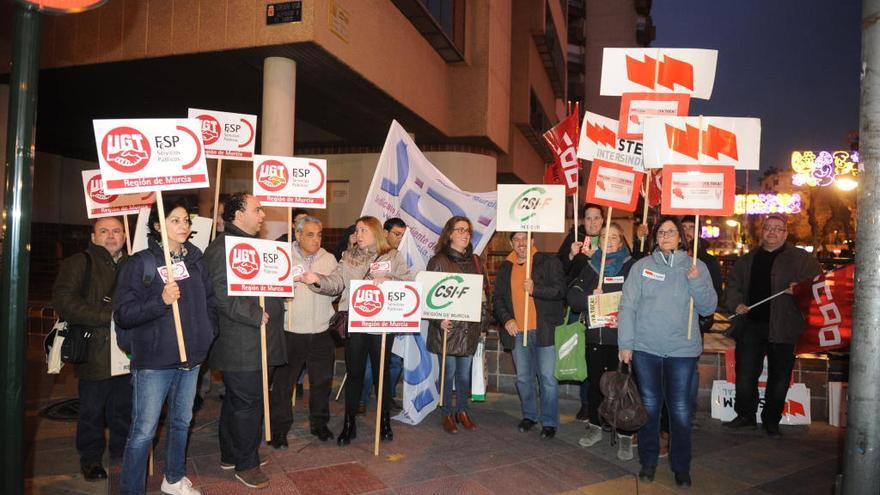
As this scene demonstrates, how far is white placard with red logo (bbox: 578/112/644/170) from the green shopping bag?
179 cm

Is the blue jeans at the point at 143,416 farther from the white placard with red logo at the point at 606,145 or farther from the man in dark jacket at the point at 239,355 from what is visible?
A: the white placard with red logo at the point at 606,145

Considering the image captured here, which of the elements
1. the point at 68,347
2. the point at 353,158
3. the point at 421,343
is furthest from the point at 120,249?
the point at 353,158

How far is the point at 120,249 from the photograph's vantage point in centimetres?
500

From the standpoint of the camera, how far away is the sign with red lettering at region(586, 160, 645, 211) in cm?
603

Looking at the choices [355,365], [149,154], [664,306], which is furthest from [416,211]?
[149,154]

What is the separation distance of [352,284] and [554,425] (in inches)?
102

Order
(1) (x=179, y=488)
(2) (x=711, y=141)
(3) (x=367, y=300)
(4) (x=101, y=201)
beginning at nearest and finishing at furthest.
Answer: (1) (x=179, y=488) → (2) (x=711, y=141) → (4) (x=101, y=201) → (3) (x=367, y=300)

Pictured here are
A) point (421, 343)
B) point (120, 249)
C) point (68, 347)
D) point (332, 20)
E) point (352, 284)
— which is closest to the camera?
point (68, 347)

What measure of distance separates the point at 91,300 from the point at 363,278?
2.38 meters

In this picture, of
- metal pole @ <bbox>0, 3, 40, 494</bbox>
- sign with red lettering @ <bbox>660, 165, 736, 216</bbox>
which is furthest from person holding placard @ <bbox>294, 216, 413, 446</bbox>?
metal pole @ <bbox>0, 3, 40, 494</bbox>

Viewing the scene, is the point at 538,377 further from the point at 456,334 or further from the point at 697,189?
the point at 697,189

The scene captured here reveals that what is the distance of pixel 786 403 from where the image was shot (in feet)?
21.8

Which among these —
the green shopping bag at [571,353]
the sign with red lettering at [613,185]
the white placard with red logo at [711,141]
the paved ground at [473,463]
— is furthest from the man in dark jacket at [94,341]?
the white placard with red logo at [711,141]

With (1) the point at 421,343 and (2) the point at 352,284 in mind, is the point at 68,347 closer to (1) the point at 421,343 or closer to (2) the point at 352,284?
(2) the point at 352,284
